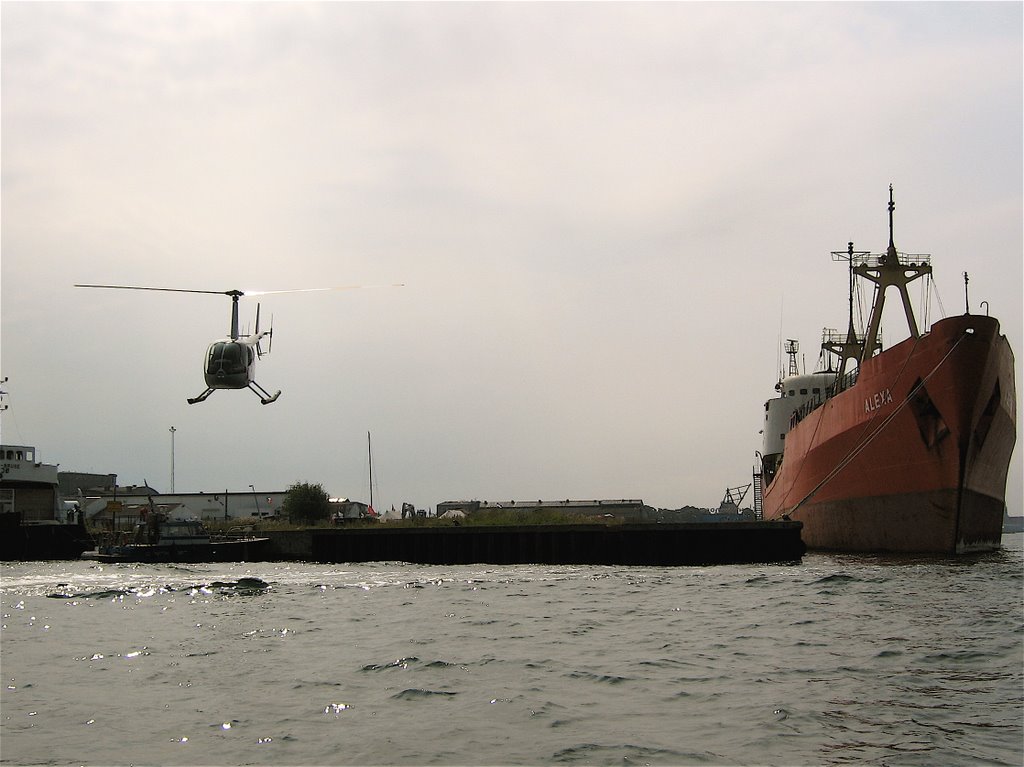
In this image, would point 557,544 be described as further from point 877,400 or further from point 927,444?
point 927,444

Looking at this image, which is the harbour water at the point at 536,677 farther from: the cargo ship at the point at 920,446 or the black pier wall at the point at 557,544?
the black pier wall at the point at 557,544

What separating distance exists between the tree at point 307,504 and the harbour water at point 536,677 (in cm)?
5015

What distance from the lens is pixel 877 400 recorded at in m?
31.7

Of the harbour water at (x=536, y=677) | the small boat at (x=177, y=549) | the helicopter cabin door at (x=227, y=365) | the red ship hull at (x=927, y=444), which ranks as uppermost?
the helicopter cabin door at (x=227, y=365)

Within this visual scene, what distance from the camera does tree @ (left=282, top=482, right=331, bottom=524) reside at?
7481 cm

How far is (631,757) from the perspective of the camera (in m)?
8.98

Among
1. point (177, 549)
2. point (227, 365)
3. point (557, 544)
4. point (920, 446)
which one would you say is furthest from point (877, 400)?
point (177, 549)

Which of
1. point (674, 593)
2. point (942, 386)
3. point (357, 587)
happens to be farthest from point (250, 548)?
point (942, 386)

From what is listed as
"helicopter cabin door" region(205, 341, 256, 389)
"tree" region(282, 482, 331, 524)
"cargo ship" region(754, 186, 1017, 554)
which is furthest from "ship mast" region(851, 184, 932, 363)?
"tree" region(282, 482, 331, 524)

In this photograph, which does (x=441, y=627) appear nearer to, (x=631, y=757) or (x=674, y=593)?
(x=674, y=593)

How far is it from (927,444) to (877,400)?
8.69ft

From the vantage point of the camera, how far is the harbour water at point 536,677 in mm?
9414

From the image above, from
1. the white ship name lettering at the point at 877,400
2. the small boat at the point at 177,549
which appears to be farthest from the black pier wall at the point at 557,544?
the white ship name lettering at the point at 877,400

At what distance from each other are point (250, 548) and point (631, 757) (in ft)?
133
